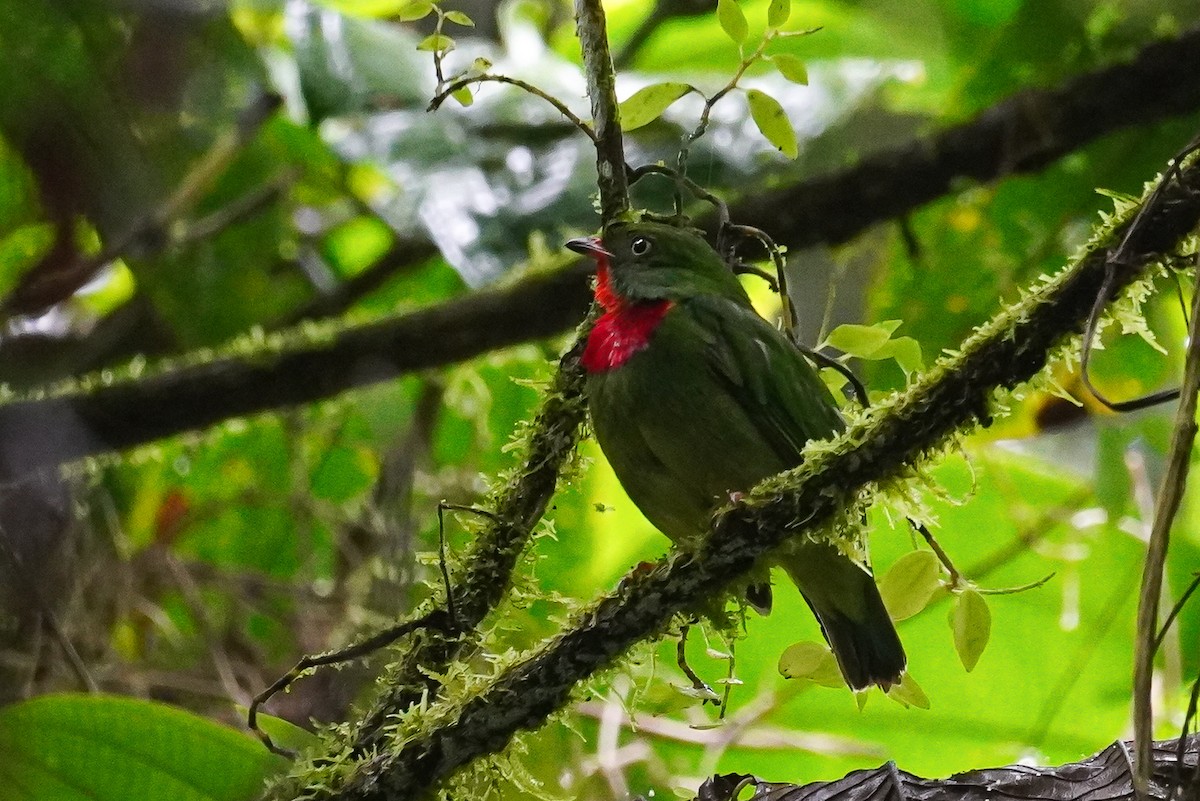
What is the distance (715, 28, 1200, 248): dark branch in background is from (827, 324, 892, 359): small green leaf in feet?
4.95

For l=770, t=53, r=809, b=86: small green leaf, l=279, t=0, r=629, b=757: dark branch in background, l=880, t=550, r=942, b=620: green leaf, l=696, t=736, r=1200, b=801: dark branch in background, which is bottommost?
l=696, t=736, r=1200, b=801: dark branch in background

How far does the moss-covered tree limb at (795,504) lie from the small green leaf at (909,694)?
0.59m

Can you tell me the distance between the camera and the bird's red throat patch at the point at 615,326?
2162mm

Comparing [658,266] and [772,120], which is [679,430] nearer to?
[658,266]

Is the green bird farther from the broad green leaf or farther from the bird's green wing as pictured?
the broad green leaf

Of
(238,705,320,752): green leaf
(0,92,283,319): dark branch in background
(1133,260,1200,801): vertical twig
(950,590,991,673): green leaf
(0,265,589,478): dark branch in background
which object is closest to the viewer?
(1133,260,1200,801): vertical twig

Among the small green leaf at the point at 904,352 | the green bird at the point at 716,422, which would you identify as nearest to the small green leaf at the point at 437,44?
the green bird at the point at 716,422

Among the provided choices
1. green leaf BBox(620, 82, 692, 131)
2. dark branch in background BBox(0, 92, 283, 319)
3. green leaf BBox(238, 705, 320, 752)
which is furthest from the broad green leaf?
dark branch in background BBox(0, 92, 283, 319)

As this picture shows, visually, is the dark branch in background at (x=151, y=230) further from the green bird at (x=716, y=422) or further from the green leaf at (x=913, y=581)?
the green leaf at (x=913, y=581)

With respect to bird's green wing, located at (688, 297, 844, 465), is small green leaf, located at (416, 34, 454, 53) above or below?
above

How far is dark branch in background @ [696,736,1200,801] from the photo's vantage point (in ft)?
5.09

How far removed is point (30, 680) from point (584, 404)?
1.91 m

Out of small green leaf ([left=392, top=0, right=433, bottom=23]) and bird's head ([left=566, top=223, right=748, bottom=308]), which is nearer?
small green leaf ([left=392, top=0, right=433, bottom=23])

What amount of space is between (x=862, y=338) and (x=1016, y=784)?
0.70m
